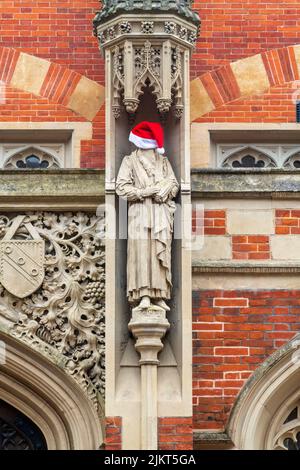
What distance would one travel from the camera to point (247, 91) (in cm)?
1711

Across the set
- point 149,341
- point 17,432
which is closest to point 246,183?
point 149,341

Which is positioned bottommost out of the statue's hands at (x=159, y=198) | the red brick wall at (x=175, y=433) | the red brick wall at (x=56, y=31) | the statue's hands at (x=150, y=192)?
the red brick wall at (x=175, y=433)

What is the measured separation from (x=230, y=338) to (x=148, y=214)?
→ 132 centimetres

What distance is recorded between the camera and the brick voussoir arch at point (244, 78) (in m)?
17.0

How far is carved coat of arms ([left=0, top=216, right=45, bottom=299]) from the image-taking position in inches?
610

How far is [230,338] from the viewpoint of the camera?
15.4 meters

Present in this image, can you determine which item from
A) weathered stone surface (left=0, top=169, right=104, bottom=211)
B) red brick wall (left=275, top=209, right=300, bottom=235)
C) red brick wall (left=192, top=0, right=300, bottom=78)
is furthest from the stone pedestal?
red brick wall (left=192, top=0, right=300, bottom=78)

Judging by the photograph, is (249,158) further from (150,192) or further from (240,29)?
(150,192)

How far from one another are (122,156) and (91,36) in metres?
2.12

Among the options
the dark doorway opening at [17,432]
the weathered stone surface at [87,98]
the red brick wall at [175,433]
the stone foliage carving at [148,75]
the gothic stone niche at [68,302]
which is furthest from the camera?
the weathered stone surface at [87,98]

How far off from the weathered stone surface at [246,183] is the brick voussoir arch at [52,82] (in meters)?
1.61

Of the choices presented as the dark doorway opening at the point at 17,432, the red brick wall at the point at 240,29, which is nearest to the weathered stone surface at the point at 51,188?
the dark doorway opening at the point at 17,432

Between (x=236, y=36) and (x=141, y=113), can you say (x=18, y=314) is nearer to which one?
(x=141, y=113)

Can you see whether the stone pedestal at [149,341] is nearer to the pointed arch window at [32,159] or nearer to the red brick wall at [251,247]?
the red brick wall at [251,247]
